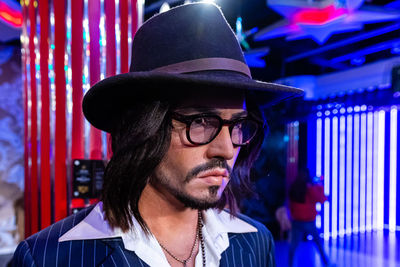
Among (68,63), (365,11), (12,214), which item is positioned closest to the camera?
(68,63)

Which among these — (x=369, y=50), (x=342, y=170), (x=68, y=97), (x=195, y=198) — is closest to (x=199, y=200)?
(x=195, y=198)

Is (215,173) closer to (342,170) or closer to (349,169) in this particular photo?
(342,170)

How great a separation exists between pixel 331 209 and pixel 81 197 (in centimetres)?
796

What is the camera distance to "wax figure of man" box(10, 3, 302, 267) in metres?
0.91

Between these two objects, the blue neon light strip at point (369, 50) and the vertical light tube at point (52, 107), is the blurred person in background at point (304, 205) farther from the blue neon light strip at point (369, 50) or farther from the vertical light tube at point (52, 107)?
the vertical light tube at point (52, 107)

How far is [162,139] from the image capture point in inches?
37.0

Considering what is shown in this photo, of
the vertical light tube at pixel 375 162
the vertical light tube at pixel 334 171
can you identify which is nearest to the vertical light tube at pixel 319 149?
the vertical light tube at pixel 334 171

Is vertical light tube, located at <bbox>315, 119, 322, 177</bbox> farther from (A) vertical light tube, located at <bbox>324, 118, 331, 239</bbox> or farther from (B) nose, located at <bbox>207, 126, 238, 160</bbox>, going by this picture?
(B) nose, located at <bbox>207, 126, 238, 160</bbox>

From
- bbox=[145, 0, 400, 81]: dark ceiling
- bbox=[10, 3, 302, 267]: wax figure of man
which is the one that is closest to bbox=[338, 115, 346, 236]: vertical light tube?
bbox=[145, 0, 400, 81]: dark ceiling

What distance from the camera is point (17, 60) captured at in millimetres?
4293

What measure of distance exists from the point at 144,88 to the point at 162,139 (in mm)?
155

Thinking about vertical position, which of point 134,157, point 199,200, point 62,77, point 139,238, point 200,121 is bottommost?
point 139,238

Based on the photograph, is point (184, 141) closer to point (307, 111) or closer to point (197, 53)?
point (197, 53)

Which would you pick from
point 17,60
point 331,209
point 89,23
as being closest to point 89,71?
point 89,23
